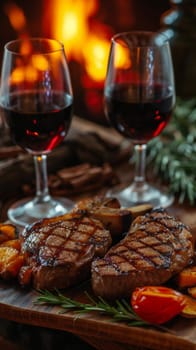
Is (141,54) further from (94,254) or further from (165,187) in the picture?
(94,254)

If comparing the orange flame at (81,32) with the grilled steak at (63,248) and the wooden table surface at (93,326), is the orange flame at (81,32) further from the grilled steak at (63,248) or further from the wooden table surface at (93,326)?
the wooden table surface at (93,326)

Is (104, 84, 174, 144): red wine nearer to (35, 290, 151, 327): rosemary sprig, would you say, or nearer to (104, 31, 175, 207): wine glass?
(104, 31, 175, 207): wine glass

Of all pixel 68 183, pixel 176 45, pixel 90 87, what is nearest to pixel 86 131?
pixel 68 183

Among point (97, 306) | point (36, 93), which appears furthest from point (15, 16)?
point (97, 306)

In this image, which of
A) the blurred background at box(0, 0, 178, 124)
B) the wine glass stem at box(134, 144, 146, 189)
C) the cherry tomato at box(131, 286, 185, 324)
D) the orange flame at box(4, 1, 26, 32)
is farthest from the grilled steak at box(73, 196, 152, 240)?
the orange flame at box(4, 1, 26, 32)

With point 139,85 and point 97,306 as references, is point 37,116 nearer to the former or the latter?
point 139,85

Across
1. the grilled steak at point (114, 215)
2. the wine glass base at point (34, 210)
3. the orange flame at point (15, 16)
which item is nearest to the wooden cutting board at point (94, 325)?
the grilled steak at point (114, 215)
